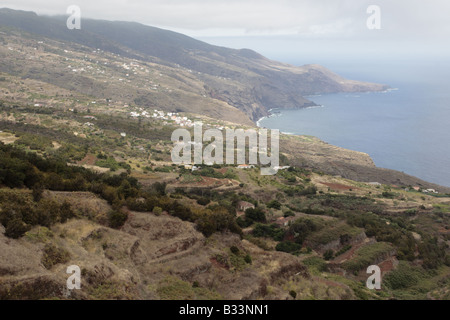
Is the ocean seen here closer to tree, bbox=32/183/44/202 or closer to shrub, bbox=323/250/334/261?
shrub, bbox=323/250/334/261

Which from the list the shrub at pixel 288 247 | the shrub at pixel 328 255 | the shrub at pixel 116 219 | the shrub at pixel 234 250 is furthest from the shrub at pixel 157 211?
the shrub at pixel 328 255

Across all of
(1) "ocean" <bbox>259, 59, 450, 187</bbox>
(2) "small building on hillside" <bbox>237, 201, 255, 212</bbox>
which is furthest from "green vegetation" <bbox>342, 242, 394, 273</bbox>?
(1) "ocean" <bbox>259, 59, 450, 187</bbox>

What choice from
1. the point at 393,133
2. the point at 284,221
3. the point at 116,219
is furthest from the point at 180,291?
the point at 393,133

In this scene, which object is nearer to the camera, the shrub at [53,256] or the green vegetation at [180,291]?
the shrub at [53,256]

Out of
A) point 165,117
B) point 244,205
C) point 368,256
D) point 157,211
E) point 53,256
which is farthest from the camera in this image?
point 165,117

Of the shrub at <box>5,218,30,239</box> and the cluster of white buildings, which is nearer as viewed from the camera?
the shrub at <box>5,218,30,239</box>

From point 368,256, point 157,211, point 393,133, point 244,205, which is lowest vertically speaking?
point 368,256

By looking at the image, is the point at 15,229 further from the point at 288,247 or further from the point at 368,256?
the point at 368,256

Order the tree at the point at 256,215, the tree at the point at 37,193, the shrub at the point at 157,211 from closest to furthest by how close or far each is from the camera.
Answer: the tree at the point at 37,193 < the shrub at the point at 157,211 < the tree at the point at 256,215

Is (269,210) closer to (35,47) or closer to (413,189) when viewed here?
(413,189)

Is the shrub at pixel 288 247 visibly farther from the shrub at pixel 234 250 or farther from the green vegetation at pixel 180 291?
the green vegetation at pixel 180 291
